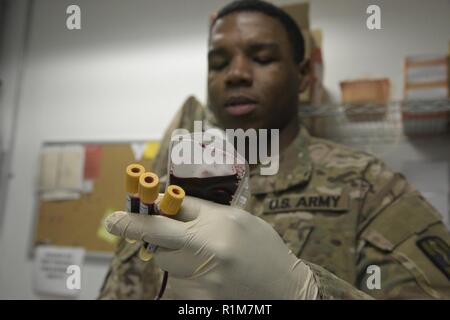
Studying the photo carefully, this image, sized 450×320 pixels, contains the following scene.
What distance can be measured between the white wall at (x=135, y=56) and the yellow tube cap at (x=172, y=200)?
32 cm

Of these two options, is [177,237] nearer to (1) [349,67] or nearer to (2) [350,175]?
(2) [350,175]

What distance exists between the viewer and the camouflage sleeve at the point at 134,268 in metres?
0.67

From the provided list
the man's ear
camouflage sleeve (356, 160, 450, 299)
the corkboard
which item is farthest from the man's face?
the corkboard

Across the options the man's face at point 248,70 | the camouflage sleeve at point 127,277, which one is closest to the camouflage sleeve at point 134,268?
the camouflage sleeve at point 127,277

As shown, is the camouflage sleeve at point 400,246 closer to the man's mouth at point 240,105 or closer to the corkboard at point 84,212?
the man's mouth at point 240,105

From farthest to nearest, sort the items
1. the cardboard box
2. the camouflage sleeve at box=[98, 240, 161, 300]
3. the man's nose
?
the cardboard box, the camouflage sleeve at box=[98, 240, 161, 300], the man's nose

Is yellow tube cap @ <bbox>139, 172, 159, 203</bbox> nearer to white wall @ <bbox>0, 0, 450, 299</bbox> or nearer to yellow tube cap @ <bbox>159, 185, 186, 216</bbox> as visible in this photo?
yellow tube cap @ <bbox>159, 185, 186, 216</bbox>

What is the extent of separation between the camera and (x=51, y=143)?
72cm

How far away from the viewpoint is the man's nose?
0.51 m

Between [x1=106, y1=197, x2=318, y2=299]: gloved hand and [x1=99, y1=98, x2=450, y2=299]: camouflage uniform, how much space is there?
0.06 m

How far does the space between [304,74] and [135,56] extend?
332 mm

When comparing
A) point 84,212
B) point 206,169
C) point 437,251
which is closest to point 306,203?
point 437,251

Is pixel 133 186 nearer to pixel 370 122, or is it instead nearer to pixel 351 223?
pixel 351 223

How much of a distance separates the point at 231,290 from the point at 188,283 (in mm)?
47
